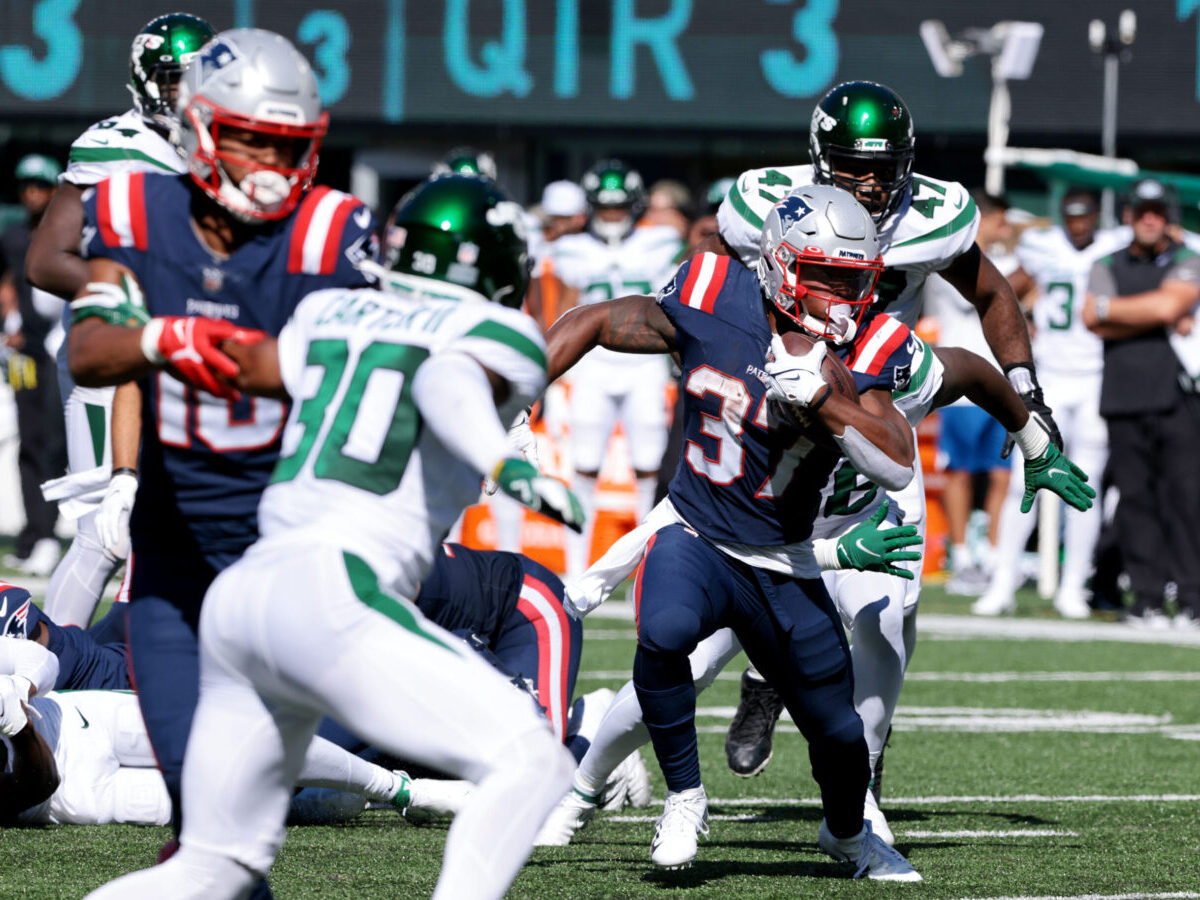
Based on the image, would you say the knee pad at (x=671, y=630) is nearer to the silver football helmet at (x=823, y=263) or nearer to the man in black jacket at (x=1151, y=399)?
the silver football helmet at (x=823, y=263)

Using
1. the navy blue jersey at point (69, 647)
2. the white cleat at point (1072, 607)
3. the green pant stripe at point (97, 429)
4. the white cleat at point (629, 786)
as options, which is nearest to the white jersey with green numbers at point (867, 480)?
the white cleat at point (629, 786)

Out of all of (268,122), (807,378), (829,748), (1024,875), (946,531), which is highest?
(268,122)

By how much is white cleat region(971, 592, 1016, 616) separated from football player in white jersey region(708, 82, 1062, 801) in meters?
4.87

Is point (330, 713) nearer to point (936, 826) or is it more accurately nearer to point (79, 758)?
point (79, 758)

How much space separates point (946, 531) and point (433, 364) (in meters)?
9.89

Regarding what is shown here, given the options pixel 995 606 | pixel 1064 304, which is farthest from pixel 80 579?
pixel 1064 304

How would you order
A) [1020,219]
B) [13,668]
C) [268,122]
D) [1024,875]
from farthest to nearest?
1. [1020,219]
2. [13,668]
3. [1024,875]
4. [268,122]

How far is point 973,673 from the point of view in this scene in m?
8.33

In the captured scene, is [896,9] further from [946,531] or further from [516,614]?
[516,614]

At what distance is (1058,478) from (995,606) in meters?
5.47

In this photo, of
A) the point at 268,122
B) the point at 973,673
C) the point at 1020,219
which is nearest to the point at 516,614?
the point at 268,122

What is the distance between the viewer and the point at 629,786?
555 centimetres

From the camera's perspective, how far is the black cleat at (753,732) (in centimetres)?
563

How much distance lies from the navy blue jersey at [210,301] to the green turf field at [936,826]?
1.01 metres
